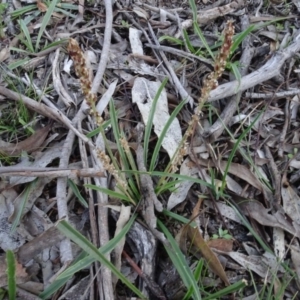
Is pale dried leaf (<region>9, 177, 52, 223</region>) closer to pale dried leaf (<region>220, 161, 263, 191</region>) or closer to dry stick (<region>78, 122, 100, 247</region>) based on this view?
dry stick (<region>78, 122, 100, 247</region>)

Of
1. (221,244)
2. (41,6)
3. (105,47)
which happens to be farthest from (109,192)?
(41,6)

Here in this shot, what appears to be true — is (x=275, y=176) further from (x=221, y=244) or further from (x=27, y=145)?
(x=27, y=145)

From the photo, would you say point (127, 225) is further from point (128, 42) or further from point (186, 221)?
point (128, 42)

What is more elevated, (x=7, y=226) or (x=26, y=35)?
(x=26, y=35)

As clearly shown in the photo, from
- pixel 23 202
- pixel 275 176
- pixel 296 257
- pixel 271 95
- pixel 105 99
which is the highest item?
pixel 105 99

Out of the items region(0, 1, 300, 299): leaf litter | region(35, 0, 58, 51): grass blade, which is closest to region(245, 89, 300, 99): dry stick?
region(0, 1, 300, 299): leaf litter

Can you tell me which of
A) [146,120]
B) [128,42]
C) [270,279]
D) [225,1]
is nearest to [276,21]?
[225,1]

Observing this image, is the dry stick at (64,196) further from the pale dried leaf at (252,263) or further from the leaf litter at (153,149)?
the pale dried leaf at (252,263)
